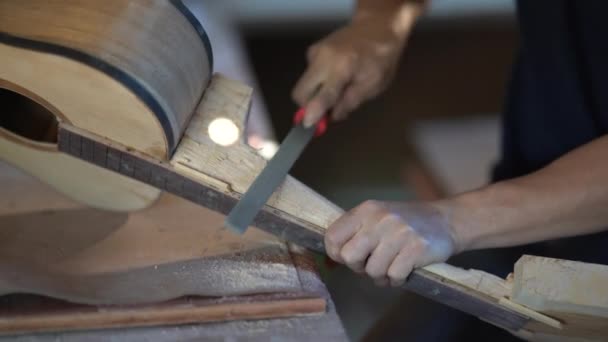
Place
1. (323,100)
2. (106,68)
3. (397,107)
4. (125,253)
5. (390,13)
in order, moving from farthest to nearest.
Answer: (397,107) < (390,13) < (323,100) < (125,253) < (106,68)

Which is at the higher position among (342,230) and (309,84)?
(309,84)

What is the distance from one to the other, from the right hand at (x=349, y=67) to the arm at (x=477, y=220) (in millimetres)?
201

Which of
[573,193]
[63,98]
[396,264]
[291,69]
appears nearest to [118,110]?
Result: [63,98]

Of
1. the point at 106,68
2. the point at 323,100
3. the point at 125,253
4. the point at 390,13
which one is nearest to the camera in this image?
the point at 106,68

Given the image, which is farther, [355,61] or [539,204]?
[355,61]

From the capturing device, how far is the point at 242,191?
774 millimetres

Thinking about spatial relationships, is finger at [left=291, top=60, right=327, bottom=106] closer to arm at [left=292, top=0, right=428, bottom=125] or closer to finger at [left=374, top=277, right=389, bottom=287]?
arm at [left=292, top=0, right=428, bottom=125]

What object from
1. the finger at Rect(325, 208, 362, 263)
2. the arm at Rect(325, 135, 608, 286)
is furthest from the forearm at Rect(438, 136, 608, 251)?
the finger at Rect(325, 208, 362, 263)

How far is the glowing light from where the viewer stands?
2.62ft

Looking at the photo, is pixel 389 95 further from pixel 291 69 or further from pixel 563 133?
pixel 563 133

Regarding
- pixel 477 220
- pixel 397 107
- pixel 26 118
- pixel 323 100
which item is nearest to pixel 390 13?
pixel 323 100

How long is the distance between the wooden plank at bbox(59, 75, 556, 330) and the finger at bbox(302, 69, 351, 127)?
15 centimetres

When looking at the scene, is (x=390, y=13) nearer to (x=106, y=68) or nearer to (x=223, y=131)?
(x=223, y=131)

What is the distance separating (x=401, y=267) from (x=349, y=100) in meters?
0.34
